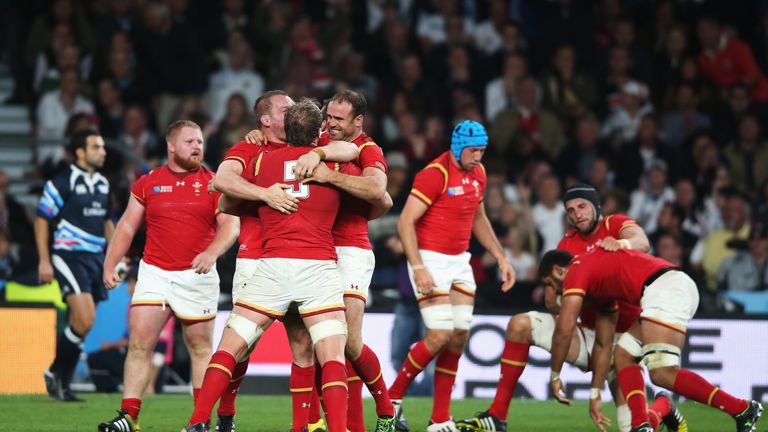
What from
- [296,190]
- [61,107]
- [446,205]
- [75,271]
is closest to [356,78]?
[61,107]

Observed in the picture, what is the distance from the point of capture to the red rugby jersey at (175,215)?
984 cm

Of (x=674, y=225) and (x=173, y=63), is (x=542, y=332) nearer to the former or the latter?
(x=674, y=225)

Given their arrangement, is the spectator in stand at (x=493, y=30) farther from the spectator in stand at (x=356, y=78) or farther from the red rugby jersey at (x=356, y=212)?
the red rugby jersey at (x=356, y=212)

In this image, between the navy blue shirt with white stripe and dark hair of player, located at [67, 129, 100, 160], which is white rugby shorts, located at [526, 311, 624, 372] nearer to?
the navy blue shirt with white stripe

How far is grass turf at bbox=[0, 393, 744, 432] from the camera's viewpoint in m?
10.7

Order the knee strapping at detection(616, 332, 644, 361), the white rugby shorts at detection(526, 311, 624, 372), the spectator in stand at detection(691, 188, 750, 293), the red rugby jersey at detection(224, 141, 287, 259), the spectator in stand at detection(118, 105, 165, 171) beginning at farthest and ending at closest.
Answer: the spectator in stand at detection(118, 105, 165, 171) < the spectator in stand at detection(691, 188, 750, 293) < the white rugby shorts at detection(526, 311, 624, 372) < the knee strapping at detection(616, 332, 644, 361) < the red rugby jersey at detection(224, 141, 287, 259)

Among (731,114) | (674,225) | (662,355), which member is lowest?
(662,355)

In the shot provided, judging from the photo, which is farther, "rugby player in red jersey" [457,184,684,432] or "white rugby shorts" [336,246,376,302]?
"rugby player in red jersey" [457,184,684,432]

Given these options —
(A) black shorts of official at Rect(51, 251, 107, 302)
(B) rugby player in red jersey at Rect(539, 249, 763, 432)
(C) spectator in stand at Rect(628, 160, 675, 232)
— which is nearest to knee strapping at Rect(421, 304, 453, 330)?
(B) rugby player in red jersey at Rect(539, 249, 763, 432)

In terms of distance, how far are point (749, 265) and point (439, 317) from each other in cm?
660

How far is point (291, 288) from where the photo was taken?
8242mm

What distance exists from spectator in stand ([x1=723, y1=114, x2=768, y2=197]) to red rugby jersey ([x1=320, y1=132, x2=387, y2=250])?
9806mm

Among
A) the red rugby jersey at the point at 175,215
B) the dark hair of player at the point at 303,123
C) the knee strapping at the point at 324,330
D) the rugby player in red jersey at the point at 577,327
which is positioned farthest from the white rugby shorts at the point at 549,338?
the dark hair of player at the point at 303,123

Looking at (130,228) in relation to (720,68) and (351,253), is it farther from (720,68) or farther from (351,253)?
(720,68)
